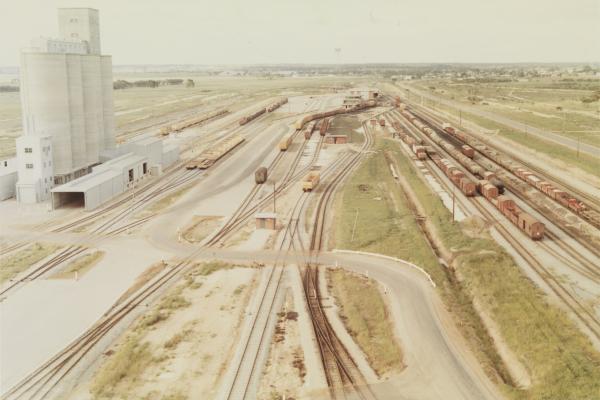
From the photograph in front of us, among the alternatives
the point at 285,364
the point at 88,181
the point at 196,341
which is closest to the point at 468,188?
the point at 285,364

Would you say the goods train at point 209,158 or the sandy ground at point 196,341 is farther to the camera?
the goods train at point 209,158

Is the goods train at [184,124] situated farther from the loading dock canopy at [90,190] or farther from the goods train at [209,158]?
the loading dock canopy at [90,190]

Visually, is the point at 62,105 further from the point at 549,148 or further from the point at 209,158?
the point at 549,148

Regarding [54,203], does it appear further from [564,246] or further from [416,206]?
[564,246]

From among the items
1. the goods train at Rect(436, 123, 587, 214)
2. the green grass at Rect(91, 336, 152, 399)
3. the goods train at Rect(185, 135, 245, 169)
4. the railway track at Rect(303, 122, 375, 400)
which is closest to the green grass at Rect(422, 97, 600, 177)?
the goods train at Rect(436, 123, 587, 214)

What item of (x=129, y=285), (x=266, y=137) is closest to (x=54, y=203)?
(x=129, y=285)

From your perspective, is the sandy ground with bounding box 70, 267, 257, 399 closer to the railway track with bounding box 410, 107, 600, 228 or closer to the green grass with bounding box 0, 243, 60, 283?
the green grass with bounding box 0, 243, 60, 283

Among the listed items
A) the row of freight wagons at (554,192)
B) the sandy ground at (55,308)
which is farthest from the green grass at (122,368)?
the row of freight wagons at (554,192)
